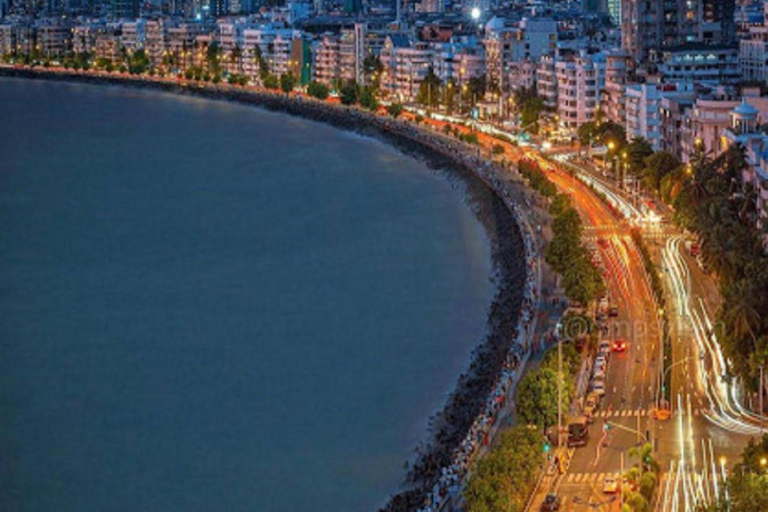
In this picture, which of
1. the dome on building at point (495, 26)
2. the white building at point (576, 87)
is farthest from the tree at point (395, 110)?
the white building at point (576, 87)

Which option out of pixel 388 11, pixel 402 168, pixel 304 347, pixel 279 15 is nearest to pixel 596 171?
pixel 402 168

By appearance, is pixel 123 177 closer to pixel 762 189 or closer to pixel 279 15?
pixel 762 189

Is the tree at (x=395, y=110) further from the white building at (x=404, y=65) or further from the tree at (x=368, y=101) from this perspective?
the white building at (x=404, y=65)

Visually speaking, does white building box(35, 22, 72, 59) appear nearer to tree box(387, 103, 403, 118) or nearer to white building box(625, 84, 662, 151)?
tree box(387, 103, 403, 118)

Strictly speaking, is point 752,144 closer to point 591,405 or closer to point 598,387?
point 598,387

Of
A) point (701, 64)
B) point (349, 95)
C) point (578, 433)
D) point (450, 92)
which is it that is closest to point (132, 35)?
point (349, 95)
